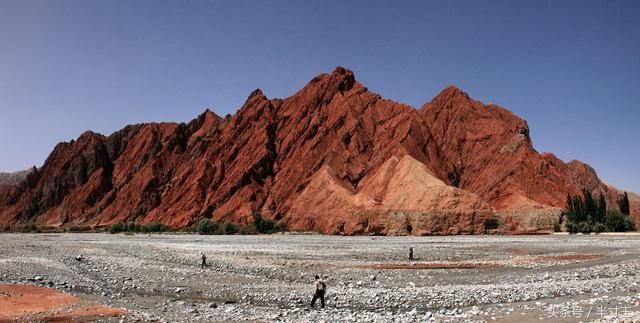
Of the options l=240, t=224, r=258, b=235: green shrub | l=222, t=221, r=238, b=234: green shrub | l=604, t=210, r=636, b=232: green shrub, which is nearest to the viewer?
l=604, t=210, r=636, b=232: green shrub

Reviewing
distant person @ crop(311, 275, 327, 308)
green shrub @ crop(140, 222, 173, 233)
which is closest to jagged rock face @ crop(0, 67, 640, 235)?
green shrub @ crop(140, 222, 173, 233)

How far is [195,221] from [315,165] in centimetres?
2725

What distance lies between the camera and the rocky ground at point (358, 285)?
15719 millimetres

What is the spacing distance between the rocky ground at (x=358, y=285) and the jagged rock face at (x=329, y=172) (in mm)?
43317

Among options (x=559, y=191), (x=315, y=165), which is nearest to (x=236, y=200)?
(x=315, y=165)

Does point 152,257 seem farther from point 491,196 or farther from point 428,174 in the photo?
point 491,196

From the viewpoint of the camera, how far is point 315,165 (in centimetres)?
10550

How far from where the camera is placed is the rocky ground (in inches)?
619

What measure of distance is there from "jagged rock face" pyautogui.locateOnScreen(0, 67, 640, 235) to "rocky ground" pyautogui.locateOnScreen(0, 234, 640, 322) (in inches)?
1705

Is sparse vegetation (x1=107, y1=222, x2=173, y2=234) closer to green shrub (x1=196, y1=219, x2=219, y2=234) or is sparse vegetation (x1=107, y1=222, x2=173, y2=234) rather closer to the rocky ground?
green shrub (x1=196, y1=219, x2=219, y2=234)

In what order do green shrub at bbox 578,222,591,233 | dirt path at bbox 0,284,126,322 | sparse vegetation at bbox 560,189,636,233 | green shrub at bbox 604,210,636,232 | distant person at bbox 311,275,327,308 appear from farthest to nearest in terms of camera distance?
1. green shrub at bbox 604,210,636,232
2. sparse vegetation at bbox 560,189,636,233
3. green shrub at bbox 578,222,591,233
4. distant person at bbox 311,275,327,308
5. dirt path at bbox 0,284,126,322

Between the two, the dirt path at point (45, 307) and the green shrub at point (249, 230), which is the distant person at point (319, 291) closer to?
the dirt path at point (45, 307)

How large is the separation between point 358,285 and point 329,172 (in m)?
74.2

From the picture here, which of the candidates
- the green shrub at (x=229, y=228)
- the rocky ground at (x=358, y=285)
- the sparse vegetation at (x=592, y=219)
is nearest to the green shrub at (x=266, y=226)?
the green shrub at (x=229, y=228)
